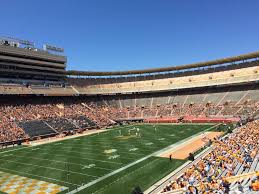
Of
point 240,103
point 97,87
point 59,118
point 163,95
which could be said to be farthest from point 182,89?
point 59,118

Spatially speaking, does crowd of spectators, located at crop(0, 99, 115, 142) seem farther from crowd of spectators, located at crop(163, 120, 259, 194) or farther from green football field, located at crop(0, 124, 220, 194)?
crowd of spectators, located at crop(163, 120, 259, 194)

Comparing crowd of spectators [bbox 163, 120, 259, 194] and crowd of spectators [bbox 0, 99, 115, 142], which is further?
crowd of spectators [bbox 0, 99, 115, 142]

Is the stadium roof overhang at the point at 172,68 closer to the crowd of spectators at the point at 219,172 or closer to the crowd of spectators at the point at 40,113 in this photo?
the crowd of spectators at the point at 40,113

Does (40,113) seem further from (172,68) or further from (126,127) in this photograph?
(172,68)

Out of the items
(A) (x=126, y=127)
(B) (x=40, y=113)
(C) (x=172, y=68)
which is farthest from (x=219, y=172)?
(C) (x=172, y=68)

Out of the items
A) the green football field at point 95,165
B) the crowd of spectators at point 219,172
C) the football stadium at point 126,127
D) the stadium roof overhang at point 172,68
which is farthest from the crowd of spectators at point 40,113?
the crowd of spectators at point 219,172

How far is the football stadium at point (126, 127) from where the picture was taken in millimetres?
21578

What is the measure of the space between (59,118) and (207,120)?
3255 cm

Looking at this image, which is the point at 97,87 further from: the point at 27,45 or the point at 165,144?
the point at 165,144

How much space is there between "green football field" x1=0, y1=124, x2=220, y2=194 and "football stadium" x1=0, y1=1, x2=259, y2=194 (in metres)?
0.10

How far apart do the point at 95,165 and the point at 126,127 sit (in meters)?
34.2

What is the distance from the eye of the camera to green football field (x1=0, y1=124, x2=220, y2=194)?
73.9 feet

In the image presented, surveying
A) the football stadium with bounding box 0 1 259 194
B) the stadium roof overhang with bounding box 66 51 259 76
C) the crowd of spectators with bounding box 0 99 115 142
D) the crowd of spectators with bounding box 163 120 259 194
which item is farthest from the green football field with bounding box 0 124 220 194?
the stadium roof overhang with bounding box 66 51 259 76

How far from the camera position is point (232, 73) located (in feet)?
248
